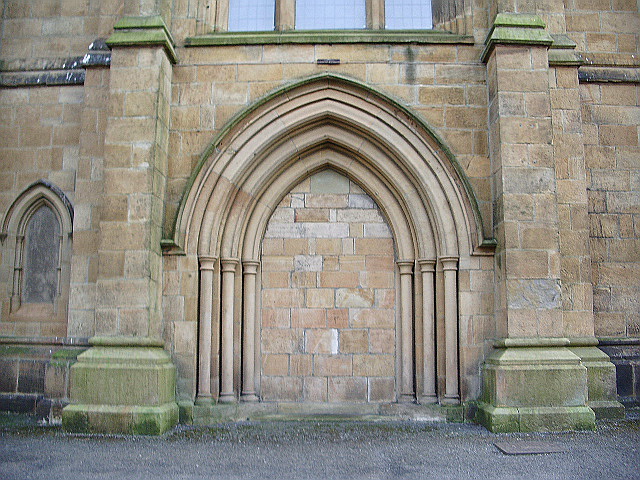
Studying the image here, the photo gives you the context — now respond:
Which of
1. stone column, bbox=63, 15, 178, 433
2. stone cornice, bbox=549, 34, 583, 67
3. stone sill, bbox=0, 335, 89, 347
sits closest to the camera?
stone column, bbox=63, 15, 178, 433

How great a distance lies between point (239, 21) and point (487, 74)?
10.4 feet

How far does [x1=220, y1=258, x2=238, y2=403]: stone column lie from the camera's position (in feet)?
23.1

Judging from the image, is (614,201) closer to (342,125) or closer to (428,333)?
(428,333)

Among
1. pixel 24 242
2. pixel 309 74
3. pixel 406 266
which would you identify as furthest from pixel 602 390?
pixel 24 242

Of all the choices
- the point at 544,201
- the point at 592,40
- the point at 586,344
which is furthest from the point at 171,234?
the point at 592,40

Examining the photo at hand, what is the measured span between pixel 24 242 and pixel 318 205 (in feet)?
12.2

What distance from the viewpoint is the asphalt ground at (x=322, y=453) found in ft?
15.6

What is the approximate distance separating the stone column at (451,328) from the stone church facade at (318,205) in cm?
3

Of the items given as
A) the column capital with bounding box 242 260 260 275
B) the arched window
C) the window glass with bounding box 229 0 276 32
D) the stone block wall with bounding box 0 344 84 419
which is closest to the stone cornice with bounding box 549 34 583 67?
the window glass with bounding box 229 0 276 32

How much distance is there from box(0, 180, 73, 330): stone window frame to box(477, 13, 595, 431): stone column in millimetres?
5079

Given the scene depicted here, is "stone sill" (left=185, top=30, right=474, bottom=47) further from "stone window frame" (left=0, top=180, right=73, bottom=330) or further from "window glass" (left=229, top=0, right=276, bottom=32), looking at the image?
"stone window frame" (left=0, top=180, right=73, bottom=330)

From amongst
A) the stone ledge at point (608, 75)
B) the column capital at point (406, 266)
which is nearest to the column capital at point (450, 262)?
the column capital at point (406, 266)

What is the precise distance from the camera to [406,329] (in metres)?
7.24

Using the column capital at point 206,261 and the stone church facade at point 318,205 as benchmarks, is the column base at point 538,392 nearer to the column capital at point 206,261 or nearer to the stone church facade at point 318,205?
the stone church facade at point 318,205
